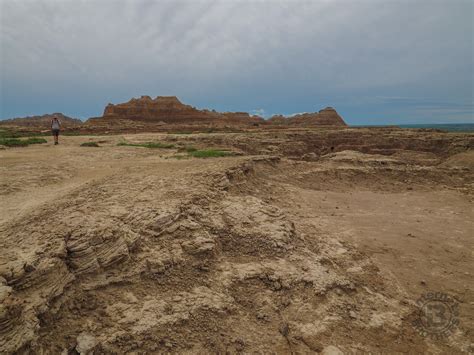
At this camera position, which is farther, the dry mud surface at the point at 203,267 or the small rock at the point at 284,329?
the small rock at the point at 284,329

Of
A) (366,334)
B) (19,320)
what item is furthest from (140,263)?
(366,334)

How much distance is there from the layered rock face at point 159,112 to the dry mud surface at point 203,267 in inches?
2415

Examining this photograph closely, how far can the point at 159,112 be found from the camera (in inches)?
2758

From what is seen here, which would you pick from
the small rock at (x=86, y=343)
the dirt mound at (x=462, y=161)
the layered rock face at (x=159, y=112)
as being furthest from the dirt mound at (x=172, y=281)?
the layered rock face at (x=159, y=112)

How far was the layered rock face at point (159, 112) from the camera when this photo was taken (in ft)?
226

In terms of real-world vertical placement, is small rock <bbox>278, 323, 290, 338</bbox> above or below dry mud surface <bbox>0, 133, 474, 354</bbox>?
below

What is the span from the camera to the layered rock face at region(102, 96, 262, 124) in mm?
68812

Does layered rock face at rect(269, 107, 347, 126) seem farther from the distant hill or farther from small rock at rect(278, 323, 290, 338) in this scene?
small rock at rect(278, 323, 290, 338)

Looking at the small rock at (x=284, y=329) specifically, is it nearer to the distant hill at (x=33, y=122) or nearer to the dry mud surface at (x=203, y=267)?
the dry mud surface at (x=203, y=267)

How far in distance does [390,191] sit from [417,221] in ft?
13.0

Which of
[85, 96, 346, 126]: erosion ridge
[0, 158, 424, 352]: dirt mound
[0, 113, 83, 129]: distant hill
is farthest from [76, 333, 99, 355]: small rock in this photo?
[85, 96, 346, 126]: erosion ridge

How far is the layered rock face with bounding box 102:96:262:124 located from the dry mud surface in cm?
6134

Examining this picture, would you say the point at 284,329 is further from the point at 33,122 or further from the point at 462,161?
the point at 33,122

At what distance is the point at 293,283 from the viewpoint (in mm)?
5469
